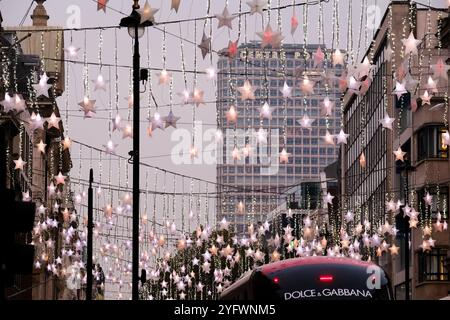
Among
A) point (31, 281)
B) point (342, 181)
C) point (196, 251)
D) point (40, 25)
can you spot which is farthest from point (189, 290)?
point (31, 281)

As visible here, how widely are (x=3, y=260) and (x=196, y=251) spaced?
406ft

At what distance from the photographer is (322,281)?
29.4 m

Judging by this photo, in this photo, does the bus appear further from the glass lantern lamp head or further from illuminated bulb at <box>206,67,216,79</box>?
the glass lantern lamp head

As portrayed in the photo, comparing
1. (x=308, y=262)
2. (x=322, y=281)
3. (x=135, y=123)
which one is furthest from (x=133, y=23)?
(x=322, y=281)

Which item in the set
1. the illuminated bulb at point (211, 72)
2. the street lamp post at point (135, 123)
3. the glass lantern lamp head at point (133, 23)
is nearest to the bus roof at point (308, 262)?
the street lamp post at point (135, 123)

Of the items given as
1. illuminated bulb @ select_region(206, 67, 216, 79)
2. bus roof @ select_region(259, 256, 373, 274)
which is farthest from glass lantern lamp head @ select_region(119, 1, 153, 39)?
bus roof @ select_region(259, 256, 373, 274)

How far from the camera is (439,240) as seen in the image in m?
73.5

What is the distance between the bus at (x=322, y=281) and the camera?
95.9 feet

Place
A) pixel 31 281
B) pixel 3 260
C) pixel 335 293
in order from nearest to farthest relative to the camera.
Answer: pixel 3 260 < pixel 335 293 < pixel 31 281

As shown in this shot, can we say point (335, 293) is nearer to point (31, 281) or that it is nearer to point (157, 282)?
point (31, 281)

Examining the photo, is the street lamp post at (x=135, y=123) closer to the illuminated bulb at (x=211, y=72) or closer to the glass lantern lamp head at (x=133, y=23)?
the glass lantern lamp head at (x=133, y=23)

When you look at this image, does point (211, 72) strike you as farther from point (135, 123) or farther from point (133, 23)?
point (135, 123)

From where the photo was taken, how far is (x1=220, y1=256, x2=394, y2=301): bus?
2922 centimetres
